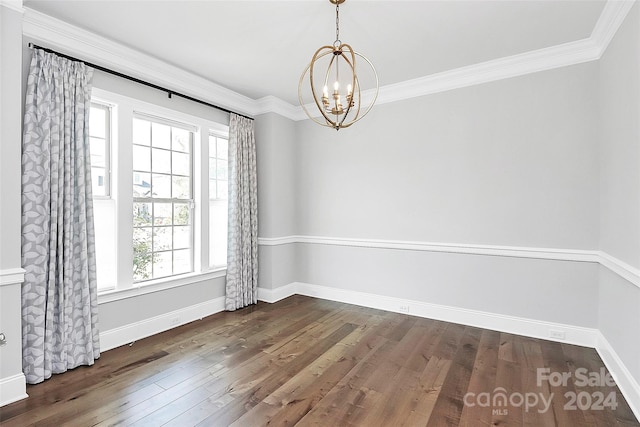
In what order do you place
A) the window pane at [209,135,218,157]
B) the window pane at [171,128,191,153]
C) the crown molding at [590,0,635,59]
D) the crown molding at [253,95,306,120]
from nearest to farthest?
the crown molding at [590,0,635,59], the window pane at [171,128,191,153], the window pane at [209,135,218,157], the crown molding at [253,95,306,120]

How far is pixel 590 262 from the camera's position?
3.13 meters

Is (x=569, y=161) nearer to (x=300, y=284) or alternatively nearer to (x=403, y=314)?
(x=403, y=314)

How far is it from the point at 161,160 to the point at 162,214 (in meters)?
0.62

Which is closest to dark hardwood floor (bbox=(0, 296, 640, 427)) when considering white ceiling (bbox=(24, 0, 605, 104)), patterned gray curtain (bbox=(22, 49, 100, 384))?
patterned gray curtain (bbox=(22, 49, 100, 384))

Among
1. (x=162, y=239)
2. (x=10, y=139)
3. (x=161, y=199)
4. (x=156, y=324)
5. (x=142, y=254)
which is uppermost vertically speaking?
(x=10, y=139)

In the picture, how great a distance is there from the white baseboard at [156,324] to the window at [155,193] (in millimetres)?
372

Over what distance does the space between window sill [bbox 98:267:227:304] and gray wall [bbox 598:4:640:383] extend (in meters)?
4.04

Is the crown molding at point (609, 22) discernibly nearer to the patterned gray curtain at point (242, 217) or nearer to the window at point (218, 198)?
the patterned gray curtain at point (242, 217)

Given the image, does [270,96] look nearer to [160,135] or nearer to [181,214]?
[160,135]

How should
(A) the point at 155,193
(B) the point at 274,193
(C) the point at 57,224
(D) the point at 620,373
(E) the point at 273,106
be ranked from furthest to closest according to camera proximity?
(B) the point at 274,193 < (E) the point at 273,106 < (A) the point at 155,193 < (C) the point at 57,224 < (D) the point at 620,373

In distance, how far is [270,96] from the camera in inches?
178

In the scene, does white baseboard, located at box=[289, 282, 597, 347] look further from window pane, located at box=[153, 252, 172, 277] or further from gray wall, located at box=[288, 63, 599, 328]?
window pane, located at box=[153, 252, 172, 277]

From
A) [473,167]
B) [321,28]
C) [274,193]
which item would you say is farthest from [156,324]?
[473,167]

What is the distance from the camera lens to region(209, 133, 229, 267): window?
4309 mm
